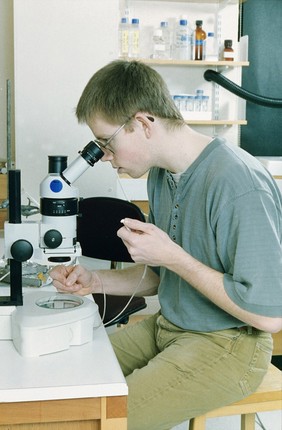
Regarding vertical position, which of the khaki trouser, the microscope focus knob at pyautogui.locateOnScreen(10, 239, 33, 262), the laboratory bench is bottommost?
the khaki trouser

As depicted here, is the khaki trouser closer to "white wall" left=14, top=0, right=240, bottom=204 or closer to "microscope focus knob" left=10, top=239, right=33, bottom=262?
"microscope focus knob" left=10, top=239, right=33, bottom=262

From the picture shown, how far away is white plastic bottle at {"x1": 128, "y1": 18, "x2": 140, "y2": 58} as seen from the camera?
10.5 ft

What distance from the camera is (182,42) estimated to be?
327cm

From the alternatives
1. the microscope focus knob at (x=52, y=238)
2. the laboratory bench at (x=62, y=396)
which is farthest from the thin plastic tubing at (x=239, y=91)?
the laboratory bench at (x=62, y=396)

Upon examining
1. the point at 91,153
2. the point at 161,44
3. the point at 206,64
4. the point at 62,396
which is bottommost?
the point at 62,396

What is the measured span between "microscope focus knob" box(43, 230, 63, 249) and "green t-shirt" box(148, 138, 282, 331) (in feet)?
1.22

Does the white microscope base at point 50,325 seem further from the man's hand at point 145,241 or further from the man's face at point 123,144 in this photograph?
the man's face at point 123,144

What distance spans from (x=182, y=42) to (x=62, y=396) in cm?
263

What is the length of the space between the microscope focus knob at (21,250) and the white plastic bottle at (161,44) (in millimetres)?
2338

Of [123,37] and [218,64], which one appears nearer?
[123,37]

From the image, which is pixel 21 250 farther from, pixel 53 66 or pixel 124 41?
pixel 124 41

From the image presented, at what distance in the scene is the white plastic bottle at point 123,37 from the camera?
318 cm

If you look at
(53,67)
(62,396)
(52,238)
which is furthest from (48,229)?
(53,67)

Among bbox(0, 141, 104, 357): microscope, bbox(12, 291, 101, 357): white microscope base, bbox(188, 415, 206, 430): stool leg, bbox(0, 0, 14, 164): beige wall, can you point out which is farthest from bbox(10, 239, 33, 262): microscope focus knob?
bbox(0, 0, 14, 164): beige wall
